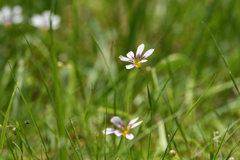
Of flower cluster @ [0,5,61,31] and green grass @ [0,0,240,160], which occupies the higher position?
flower cluster @ [0,5,61,31]

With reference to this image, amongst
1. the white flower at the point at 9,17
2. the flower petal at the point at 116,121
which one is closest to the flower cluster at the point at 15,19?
the white flower at the point at 9,17

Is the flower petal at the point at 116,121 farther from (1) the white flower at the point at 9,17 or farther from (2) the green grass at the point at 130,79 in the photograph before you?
(1) the white flower at the point at 9,17

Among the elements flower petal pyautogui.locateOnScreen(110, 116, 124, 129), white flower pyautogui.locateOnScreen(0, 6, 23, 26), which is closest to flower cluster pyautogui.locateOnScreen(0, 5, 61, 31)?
white flower pyautogui.locateOnScreen(0, 6, 23, 26)

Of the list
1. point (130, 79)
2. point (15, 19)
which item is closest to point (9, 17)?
point (15, 19)

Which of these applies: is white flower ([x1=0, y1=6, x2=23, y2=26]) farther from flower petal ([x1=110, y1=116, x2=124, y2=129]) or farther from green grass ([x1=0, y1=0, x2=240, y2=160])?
flower petal ([x1=110, y1=116, x2=124, y2=129])

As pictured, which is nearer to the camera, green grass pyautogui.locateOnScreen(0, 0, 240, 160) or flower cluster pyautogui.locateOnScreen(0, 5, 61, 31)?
green grass pyautogui.locateOnScreen(0, 0, 240, 160)

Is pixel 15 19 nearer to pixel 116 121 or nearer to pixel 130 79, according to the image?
pixel 130 79

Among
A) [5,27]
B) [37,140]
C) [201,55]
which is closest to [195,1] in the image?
[201,55]

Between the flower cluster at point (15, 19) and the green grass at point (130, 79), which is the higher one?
the flower cluster at point (15, 19)
